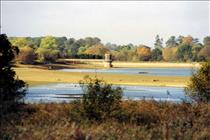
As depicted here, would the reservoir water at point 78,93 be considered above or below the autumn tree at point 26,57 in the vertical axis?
below

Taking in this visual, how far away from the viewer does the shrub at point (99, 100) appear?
1535 cm

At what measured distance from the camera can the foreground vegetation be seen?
11281 mm

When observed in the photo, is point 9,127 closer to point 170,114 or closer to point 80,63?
point 170,114

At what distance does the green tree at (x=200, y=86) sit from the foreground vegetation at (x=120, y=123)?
6446 millimetres

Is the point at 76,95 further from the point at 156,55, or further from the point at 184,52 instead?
the point at 184,52

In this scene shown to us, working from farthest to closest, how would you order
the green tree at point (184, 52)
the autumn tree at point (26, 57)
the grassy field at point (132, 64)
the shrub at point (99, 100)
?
the green tree at point (184, 52) < the grassy field at point (132, 64) < the autumn tree at point (26, 57) < the shrub at point (99, 100)

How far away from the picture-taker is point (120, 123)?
13984mm

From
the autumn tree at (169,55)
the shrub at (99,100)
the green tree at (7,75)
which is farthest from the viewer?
the autumn tree at (169,55)

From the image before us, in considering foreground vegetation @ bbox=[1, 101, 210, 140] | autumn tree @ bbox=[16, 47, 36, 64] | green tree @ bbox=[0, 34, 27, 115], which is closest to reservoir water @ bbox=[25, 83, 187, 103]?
green tree @ bbox=[0, 34, 27, 115]

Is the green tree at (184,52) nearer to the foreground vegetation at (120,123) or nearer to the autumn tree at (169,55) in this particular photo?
the autumn tree at (169,55)

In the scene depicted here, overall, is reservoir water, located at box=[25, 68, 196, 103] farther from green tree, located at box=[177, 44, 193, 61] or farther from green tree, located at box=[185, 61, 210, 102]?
green tree, located at box=[177, 44, 193, 61]

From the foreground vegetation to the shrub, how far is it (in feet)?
0.95

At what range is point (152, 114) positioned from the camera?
16.1 m

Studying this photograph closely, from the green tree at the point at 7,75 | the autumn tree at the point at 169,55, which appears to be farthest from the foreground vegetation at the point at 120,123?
the autumn tree at the point at 169,55
